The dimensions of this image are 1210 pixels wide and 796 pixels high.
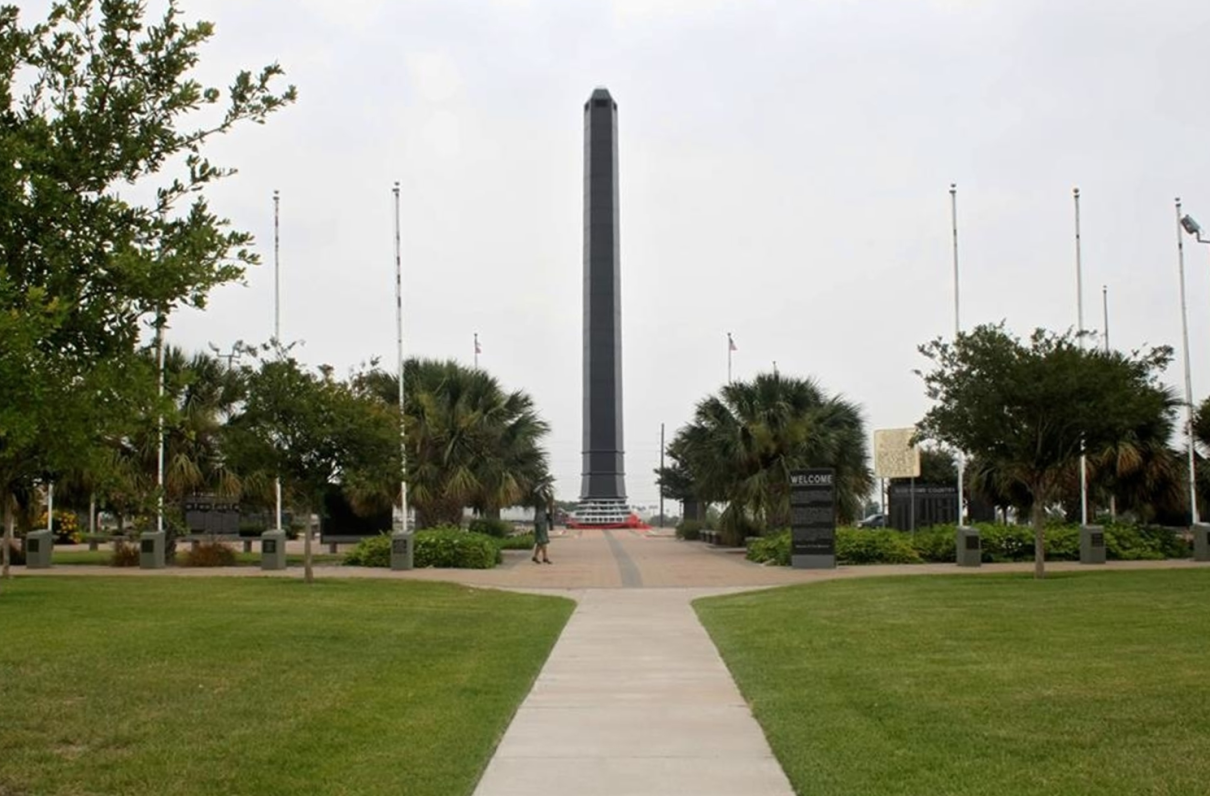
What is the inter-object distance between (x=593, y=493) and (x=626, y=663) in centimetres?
6295

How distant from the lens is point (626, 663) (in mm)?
14055

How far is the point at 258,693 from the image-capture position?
11.1 meters

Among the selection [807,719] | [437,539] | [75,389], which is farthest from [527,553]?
[75,389]

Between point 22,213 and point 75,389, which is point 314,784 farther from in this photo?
point 22,213

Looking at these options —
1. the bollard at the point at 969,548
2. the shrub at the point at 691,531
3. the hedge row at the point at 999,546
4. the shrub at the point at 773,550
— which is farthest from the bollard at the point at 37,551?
the shrub at the point at 691,531

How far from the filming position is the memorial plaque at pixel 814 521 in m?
30.5

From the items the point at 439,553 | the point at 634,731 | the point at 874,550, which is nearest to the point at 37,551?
the point at 439,553

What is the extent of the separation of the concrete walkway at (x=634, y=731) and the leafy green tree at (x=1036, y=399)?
11.2 m

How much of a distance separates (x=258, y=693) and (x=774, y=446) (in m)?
28.0

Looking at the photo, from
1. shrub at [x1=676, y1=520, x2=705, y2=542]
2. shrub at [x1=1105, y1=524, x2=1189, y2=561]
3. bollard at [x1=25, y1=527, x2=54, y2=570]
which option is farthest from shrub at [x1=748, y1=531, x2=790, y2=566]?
shrub at [x1=676, y1=520, x2=705, y2=542]

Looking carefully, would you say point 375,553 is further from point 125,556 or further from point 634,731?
point 634,731

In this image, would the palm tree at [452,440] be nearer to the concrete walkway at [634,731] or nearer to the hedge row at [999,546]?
the hedge row at [999,546]

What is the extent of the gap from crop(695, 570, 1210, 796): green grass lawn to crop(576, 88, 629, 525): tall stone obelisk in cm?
5098

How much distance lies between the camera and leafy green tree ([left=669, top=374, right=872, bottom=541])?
124 feet
